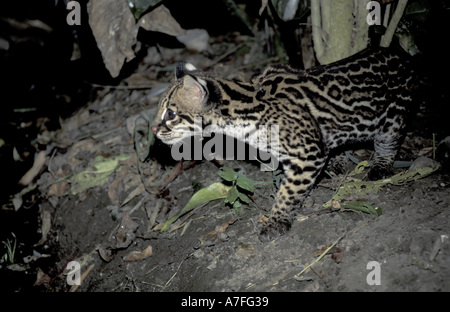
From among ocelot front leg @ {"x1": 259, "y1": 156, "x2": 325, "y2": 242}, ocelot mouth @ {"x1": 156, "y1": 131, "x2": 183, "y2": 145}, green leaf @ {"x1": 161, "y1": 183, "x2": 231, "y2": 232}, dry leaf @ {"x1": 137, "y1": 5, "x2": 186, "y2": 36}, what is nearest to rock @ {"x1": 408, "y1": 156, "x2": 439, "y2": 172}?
ocelot front leg @ {"x1": 259, "y1": 156, "x2": 325, "y2": 242}

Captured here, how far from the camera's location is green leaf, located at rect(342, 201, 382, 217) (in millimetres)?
3415

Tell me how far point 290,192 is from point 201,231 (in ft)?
3.72

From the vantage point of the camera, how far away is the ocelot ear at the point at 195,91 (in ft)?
11.5

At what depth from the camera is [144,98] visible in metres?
6.64

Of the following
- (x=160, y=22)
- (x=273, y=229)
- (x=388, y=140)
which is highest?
(x=160, y=22)

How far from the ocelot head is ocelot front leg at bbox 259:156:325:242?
3.63ft

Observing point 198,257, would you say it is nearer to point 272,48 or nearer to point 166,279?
point 166,279

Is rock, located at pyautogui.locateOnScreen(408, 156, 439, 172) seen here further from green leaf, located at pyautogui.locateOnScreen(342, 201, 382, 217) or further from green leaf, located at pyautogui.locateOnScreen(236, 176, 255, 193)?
green leaf, located at pyautogui.locateOnScreen(236, 176, 255, 193)

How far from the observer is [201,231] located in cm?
404

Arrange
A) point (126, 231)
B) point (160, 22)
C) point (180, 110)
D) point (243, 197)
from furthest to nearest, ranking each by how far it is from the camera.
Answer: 1. point (160, 22)
2. point (126, 231)
3. point (243, 197)
4. point (180, 110)

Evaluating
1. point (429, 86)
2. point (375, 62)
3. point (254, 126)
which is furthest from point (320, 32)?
point (429, 86)

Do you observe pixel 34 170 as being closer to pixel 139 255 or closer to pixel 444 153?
pixel 139 255

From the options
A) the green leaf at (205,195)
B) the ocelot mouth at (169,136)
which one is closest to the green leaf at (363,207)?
the green leaf at (205,195)

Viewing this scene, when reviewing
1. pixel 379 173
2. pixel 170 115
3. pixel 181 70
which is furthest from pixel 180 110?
pixel 379 173
